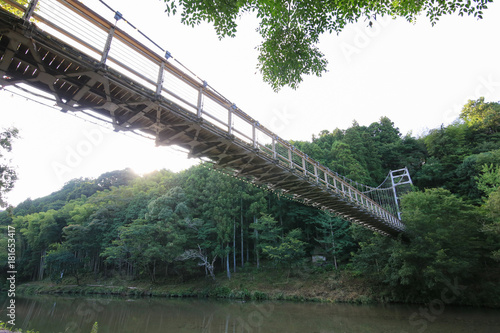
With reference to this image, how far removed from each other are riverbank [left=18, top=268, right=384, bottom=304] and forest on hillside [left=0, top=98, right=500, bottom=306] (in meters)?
0.76

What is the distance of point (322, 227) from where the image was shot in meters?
22.7

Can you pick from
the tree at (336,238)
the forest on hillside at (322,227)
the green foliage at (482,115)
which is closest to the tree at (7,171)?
the forest on hillside at (322,227)

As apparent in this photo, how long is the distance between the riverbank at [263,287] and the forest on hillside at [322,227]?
0.76m

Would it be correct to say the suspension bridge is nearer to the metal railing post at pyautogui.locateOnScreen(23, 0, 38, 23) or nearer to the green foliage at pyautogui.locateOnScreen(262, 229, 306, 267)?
the metal railing post at pyautogui.locateOnScreen(23, 0, 38, 23)

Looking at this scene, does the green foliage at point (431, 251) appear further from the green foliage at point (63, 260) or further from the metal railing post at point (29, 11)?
the green foliage at point (63, 260)

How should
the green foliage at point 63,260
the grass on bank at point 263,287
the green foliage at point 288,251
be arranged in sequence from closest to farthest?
the grass on bank at point 263,287
the green foliage at point 288,251
the green foliage at point 63,260

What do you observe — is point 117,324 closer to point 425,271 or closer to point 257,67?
point 257,67

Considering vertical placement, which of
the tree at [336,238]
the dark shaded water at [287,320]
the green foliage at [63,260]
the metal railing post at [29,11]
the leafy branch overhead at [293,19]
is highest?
the leafy branch overhead at [293,19]

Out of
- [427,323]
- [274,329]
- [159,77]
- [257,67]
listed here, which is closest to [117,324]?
[274,329]

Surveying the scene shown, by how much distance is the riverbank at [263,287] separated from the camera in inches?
655

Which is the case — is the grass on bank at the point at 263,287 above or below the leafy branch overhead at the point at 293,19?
below

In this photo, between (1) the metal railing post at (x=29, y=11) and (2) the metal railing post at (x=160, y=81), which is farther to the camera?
(2) the metal railing post at (x=160, y=81)

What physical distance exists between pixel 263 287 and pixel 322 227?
7.56 metres

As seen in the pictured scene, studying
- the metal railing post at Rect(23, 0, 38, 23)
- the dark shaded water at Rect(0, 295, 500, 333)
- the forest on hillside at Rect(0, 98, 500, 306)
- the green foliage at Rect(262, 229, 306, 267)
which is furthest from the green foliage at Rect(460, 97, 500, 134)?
the metal railing post at Rect(23, 0, 38, 23)
